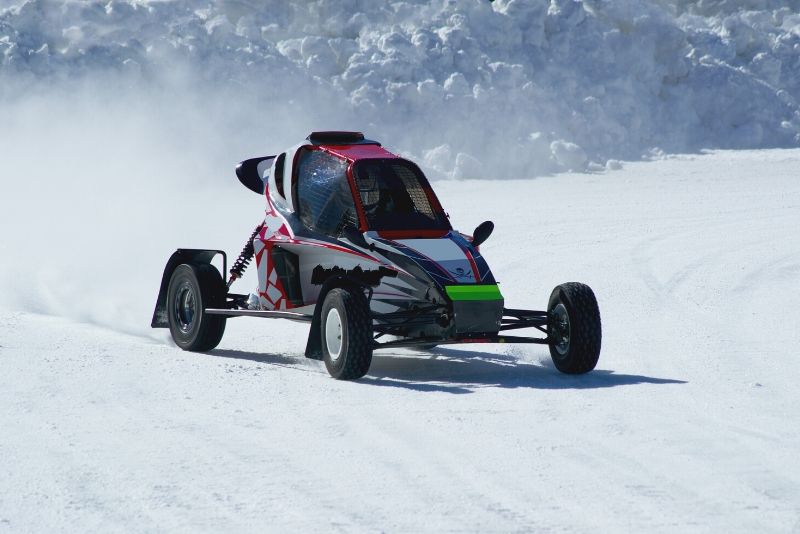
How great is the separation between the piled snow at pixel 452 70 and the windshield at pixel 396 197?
46.4 ft

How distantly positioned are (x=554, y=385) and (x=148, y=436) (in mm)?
3012

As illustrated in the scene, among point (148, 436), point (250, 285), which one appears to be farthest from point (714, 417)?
point (250, 285)

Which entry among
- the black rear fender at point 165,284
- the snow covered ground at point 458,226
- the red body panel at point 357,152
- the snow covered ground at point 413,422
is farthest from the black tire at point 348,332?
the black rear fender at point 165,284

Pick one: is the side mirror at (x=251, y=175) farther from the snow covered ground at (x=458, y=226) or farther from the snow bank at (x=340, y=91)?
the snow bank at (x=340, y=91)

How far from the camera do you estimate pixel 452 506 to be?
5.54 meters

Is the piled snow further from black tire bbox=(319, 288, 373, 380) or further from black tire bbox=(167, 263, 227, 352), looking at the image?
black tire bbox=(319, 288, 373, 380)

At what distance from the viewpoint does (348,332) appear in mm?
8484

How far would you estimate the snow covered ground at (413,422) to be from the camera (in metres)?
5.50

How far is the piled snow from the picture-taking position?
24156mm

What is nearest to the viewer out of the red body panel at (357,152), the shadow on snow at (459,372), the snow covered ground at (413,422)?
the snow covered ground at (413,422)

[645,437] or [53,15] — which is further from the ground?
[53,15]

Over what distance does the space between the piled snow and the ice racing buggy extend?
1379 centimetres

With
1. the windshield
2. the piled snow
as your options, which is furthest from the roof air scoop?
the piled snow

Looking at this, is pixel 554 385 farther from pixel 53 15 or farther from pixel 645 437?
pixel 53 15
